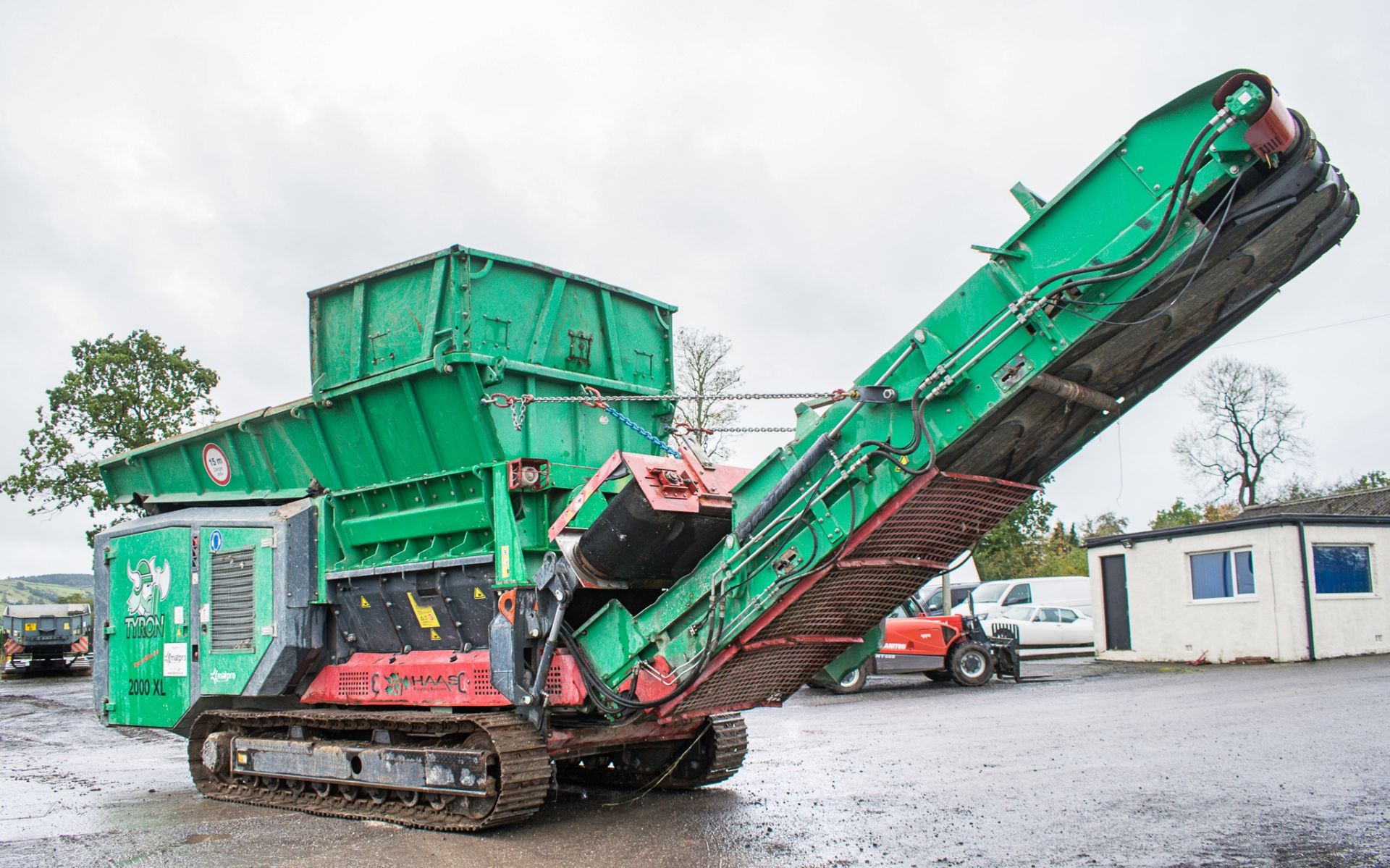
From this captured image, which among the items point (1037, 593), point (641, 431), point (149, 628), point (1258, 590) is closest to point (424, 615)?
point (641, 431)

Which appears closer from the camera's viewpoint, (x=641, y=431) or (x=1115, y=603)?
(x=641, y=431)

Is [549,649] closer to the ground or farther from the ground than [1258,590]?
farther from the ground

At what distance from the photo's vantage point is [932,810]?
7.52 m

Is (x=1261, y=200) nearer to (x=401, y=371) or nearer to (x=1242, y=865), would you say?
(x=1242, y=865)

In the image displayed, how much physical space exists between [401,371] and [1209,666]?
1755 centimetres

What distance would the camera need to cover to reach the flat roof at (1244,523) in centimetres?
2072

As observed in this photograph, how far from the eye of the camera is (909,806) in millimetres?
7727

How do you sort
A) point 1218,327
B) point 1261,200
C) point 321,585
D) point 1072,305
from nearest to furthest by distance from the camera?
point 1261,200
point 1072,305
point 1218,327
point 321,585

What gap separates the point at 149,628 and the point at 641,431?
15.2ft

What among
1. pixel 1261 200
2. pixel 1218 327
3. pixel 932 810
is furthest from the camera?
pixel 932 810

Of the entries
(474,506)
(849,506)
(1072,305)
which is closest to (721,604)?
(849,506)

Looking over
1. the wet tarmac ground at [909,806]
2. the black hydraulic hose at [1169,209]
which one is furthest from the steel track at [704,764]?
the black hydraulic hose at [1169,209]

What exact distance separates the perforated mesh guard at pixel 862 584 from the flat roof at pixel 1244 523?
1615 centimetres

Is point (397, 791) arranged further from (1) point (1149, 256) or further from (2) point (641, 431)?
(1) point (1149, 256)
